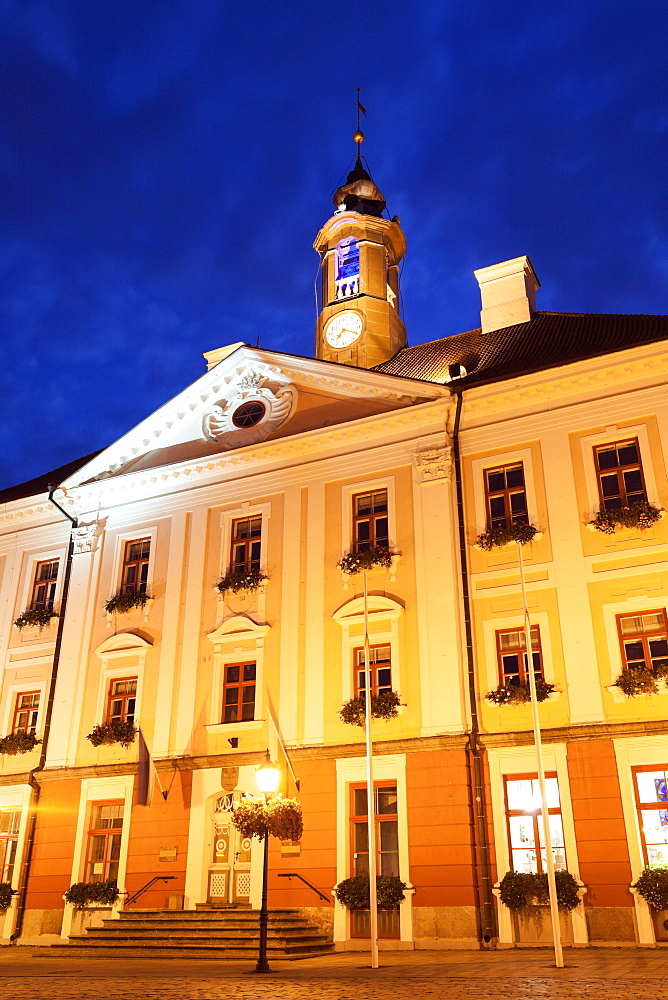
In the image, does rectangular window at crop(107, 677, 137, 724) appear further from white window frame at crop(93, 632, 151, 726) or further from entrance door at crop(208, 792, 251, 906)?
entrance door at crop(208, 792, 251, 906)

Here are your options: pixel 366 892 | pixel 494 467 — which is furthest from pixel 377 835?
pixel 494 467

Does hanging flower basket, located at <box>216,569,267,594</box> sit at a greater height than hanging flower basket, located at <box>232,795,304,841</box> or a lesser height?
greater

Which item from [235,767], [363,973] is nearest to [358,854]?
[235,767]

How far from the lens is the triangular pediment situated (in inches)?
919

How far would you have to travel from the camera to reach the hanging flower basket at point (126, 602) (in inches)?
934

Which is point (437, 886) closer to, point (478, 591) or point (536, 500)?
point (478, 591)

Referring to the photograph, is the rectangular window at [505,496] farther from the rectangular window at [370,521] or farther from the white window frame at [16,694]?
the white window frame at [16,694]

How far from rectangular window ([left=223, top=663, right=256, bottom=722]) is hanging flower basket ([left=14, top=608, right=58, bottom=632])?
568 centimetres

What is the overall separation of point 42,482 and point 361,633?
13.4 m

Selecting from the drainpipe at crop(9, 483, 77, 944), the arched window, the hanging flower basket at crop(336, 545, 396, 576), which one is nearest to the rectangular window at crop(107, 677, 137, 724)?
the drainpipe at crop(9, 483, 77, 944)

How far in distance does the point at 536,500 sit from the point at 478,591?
7.59ft

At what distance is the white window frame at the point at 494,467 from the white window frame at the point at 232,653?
18.0 ft

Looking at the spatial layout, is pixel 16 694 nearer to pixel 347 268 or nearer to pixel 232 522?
pixel 232 522

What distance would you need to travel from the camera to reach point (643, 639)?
60.5 ft
